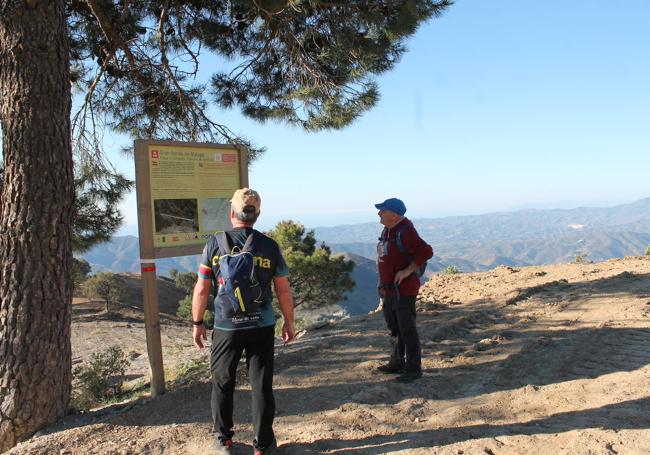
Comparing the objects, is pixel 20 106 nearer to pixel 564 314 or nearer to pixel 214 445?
pixel 214 445

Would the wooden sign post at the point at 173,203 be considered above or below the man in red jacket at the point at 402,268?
above

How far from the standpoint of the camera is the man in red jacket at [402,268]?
4273 millimetres

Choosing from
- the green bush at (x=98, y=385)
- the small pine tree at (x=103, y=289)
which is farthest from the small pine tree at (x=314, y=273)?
the green bush at (x=98, y=385)

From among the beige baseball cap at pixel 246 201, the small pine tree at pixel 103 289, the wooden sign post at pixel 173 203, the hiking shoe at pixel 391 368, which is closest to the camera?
the beige baseball cap at pixel 246 201

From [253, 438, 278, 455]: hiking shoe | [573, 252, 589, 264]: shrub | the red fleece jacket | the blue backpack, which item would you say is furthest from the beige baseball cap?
[573, 252, 589, 264]: shrub

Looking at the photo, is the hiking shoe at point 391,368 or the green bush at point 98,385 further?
the green bush at point 98,385

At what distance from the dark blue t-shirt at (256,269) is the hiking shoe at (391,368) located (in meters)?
1.96

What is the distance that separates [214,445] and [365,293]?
125m

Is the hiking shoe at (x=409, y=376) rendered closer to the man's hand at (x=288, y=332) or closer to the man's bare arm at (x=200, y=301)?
the man's hand at (x=288, y=332)

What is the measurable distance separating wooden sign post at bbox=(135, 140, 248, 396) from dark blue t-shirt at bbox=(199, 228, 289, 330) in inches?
57.0

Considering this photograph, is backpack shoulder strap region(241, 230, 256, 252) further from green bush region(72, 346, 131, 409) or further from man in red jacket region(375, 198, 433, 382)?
green bush region(72, 346, 131, 409)

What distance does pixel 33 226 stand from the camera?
3.81 metres

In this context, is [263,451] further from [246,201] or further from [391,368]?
[391,368]

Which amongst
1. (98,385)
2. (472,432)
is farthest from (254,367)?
(98,385)
